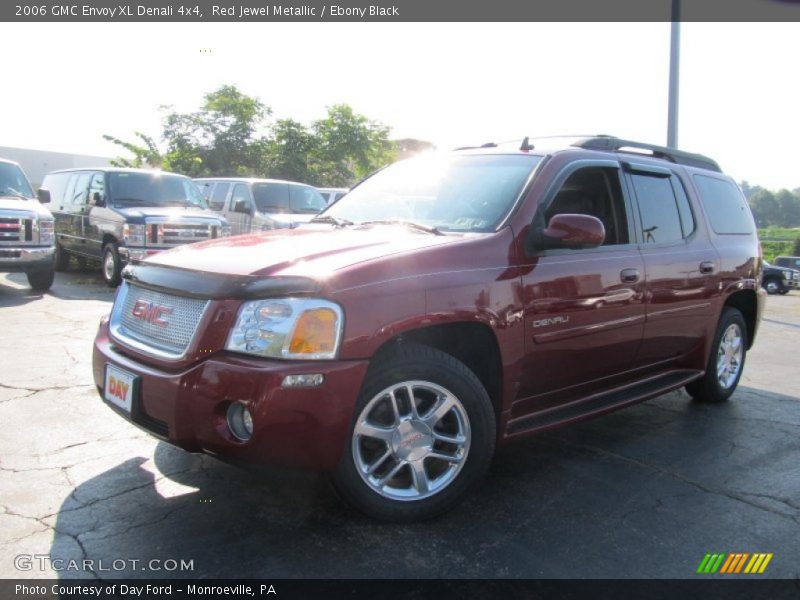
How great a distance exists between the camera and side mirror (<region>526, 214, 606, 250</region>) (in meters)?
3.41

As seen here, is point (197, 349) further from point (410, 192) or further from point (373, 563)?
point (410, 192)

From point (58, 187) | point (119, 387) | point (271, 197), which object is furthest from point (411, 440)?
point (58, 187)

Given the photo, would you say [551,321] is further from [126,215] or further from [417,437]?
[126,215]

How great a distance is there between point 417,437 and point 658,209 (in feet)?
8.43

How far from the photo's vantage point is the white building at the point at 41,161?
51.6 metres

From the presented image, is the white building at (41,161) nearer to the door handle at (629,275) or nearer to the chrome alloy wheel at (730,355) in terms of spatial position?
the chrome alloy wheel at (730,355)

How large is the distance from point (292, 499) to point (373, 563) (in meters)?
0.70

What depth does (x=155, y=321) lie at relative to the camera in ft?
10.3

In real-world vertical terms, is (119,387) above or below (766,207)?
below

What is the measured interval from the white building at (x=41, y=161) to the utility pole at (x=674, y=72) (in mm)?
47898

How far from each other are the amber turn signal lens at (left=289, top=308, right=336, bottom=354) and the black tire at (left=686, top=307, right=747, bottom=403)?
3.57 m

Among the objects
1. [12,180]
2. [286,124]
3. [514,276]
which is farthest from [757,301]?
[286,124]

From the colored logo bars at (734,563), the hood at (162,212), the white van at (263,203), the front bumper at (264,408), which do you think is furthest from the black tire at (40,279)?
the colored logo bars at (734,563)

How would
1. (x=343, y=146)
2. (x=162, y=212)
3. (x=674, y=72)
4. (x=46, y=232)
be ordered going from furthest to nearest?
1. (x=343, y=146)
2. (x=674, y=72)
3. (x=162, y=212)
4. (x=46, y=232)
